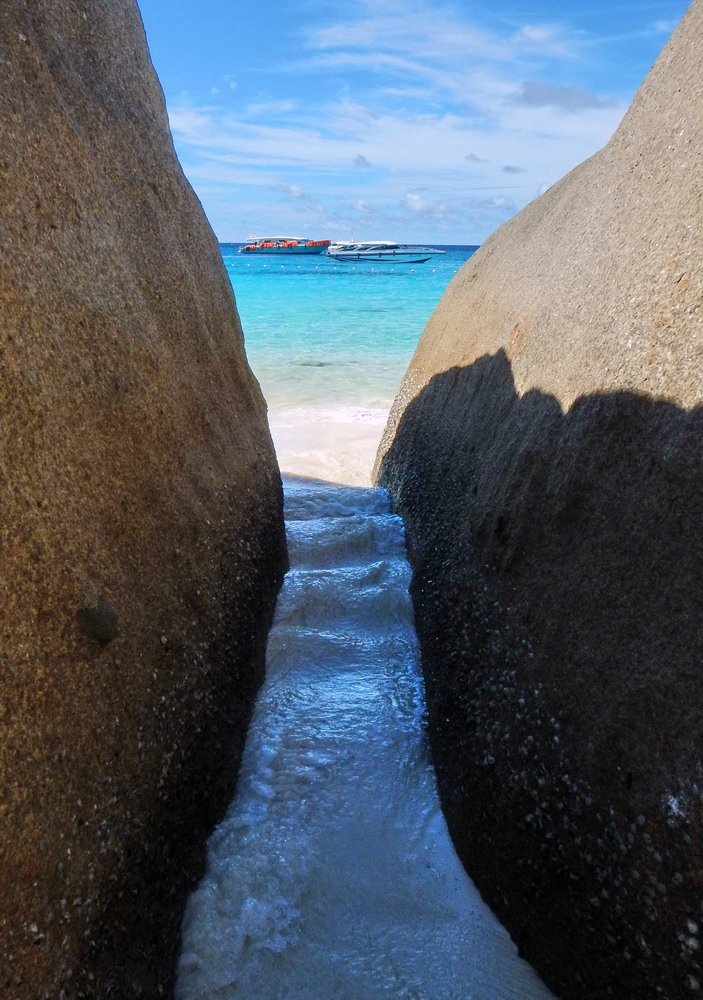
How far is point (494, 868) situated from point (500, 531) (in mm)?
1766

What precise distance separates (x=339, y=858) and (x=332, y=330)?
30370 millimetres

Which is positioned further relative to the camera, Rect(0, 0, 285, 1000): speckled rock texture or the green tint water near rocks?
the green tint water near rocks

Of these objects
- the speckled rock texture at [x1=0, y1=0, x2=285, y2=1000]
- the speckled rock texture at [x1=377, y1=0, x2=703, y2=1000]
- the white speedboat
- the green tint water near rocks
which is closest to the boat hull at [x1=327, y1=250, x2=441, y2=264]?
the white speedboat

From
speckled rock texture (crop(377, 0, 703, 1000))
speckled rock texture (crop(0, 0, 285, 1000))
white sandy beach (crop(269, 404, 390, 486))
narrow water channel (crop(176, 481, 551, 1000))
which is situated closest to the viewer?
speckled rock texture (crop(0, 0, 285, 1000))

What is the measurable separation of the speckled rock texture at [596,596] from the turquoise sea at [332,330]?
40.3ft

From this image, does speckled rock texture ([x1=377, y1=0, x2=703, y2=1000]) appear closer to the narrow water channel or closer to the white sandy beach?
the narrow water channel

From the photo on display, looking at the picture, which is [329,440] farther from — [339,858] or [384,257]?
[384,257]

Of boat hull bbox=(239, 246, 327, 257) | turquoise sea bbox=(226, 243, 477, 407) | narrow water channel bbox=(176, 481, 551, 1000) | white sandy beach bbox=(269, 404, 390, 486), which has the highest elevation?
boat hull bbox=(239, 246, 327, 257)

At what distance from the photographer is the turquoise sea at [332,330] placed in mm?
19203

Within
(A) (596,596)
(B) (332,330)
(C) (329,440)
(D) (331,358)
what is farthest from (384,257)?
(A) (596,596)

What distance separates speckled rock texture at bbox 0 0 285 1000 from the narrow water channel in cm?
19

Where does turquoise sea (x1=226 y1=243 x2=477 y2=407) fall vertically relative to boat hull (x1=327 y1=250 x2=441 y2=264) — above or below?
below

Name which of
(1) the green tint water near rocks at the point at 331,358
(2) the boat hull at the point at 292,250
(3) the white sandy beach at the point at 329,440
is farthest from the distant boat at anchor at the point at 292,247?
(3) the white sandy beach at the point at 329,440

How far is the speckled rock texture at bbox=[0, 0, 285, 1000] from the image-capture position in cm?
253
